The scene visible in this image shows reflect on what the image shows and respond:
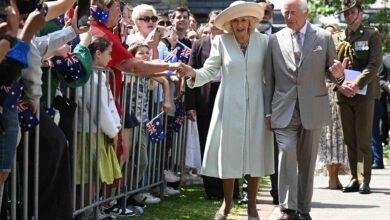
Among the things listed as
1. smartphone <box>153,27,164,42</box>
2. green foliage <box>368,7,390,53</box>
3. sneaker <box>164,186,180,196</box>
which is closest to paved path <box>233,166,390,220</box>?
sneaker <box>164,186,180,196</box>

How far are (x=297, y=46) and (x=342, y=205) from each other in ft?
6.95

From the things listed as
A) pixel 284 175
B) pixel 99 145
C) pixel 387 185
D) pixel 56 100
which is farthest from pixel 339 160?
pixel 56 100

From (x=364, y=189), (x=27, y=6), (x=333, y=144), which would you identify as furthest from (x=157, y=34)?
A: (x=27, y=6)

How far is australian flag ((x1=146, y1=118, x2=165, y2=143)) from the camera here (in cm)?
984

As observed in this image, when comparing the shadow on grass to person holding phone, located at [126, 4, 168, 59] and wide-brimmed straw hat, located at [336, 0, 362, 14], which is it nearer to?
person holding phone, located at [126, 4, 168, 59]

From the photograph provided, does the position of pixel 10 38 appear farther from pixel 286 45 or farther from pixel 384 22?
pixel 384 22

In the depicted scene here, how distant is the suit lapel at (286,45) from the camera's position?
8.96 m

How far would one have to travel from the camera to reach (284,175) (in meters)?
8.89

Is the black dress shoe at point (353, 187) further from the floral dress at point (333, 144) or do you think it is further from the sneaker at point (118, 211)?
the sneaker at point (118, 211)

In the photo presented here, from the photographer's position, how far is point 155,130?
988 centimetres

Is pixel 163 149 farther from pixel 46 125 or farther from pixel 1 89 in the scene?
pixel 1 89

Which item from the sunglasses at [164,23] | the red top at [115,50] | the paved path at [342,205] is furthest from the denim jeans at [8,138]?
the sunglasses at [164,23]

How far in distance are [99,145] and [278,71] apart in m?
1.91

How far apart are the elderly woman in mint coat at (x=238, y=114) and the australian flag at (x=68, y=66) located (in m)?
1.77
